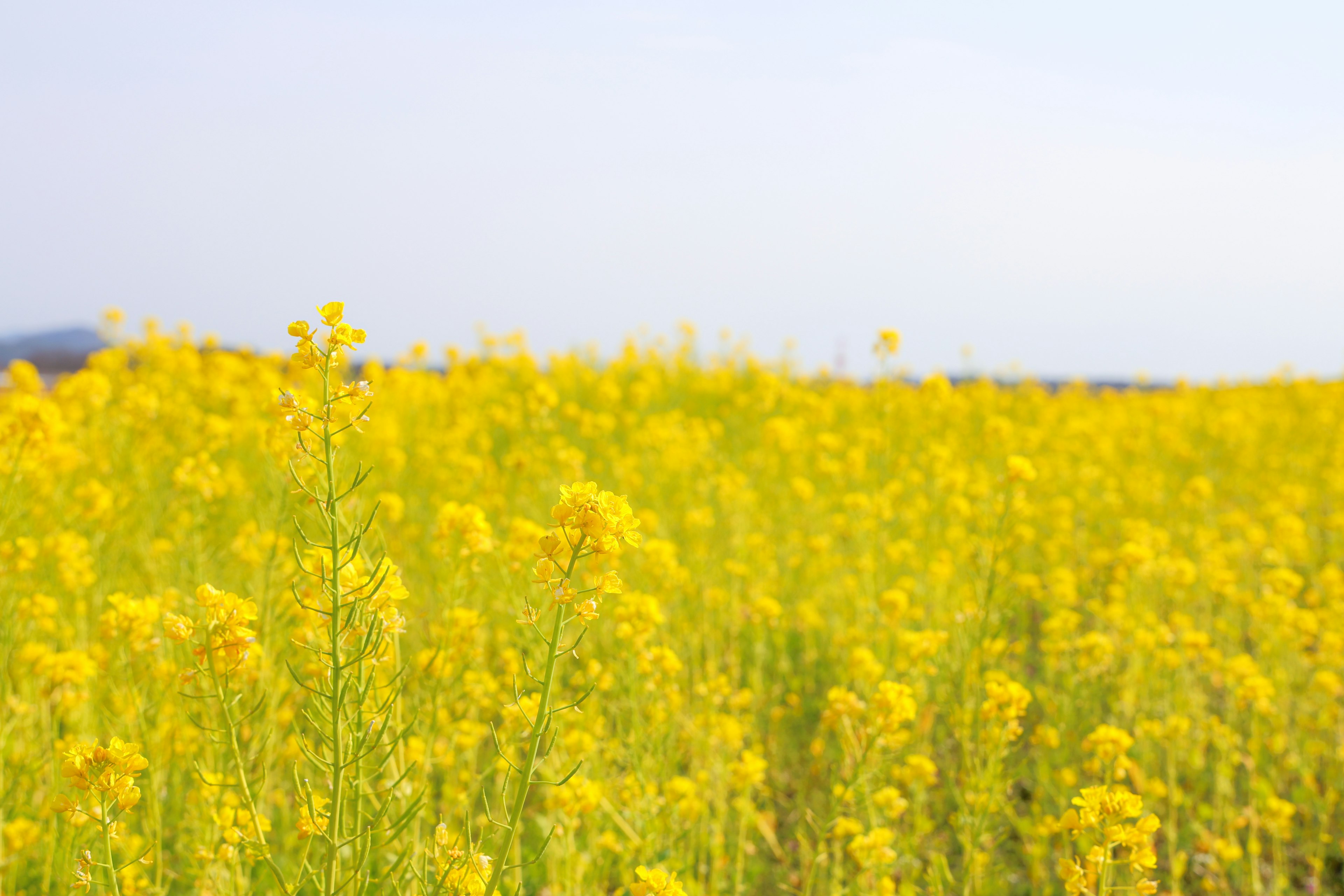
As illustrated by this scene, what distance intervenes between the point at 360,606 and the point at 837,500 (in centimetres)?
469

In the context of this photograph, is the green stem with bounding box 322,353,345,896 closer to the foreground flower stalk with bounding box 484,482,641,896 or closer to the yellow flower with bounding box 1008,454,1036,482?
the foreground flower stalk with bounding box 484,482,641,896

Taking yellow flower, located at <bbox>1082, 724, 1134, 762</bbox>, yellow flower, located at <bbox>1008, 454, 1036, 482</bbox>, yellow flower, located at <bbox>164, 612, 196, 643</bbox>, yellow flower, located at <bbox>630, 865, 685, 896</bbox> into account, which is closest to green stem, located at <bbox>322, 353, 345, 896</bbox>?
yellow flower, located at <bbox>164, 612, 196, 643</bbox>

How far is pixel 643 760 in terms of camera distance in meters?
2.26

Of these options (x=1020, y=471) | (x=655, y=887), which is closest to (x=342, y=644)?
(x=655, y=887)

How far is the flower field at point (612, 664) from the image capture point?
1.40m

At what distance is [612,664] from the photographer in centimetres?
260

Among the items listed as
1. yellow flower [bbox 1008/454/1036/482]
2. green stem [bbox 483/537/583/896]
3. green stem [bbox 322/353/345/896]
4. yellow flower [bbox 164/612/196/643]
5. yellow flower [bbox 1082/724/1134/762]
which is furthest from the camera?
yellow flower [bbox 1008/454/1036/482]

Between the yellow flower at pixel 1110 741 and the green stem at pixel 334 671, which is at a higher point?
the green stem at pixel 334 671

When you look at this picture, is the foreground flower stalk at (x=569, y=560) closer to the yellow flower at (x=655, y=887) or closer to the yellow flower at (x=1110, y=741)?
the yellow flower at (x=655, y=887)

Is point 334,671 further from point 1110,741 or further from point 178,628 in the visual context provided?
point 1110,741

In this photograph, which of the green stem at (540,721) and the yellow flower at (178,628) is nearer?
the green stem at (540,721)

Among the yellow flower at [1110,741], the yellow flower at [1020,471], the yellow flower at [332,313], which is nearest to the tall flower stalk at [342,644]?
the yellow flower at [332,313]

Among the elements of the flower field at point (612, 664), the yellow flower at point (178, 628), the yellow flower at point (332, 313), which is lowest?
the flower field at point (612, 664)

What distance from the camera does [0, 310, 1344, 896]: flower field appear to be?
1.40 m
